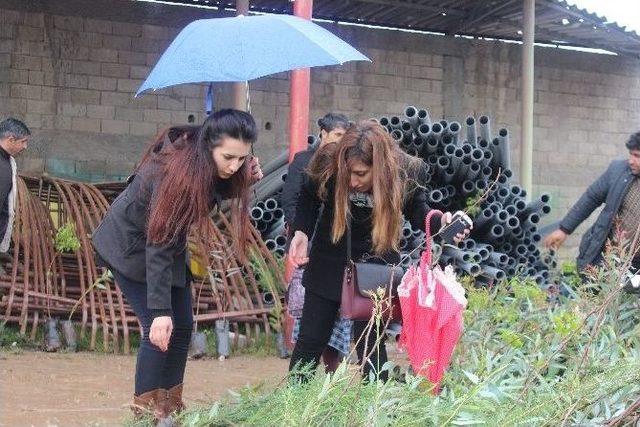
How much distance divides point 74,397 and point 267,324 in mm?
2140

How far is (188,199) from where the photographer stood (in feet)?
11.3

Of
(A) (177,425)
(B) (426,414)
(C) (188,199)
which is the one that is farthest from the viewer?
(C) (188,199)

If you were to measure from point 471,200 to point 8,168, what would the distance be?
3658mm

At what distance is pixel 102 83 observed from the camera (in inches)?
411

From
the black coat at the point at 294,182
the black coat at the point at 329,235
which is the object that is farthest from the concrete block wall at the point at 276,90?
the black coat at the point at 329,235

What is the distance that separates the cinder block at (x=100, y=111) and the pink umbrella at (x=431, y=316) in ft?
23.9

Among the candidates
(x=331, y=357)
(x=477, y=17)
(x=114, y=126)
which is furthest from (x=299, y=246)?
(x=477, y=17)

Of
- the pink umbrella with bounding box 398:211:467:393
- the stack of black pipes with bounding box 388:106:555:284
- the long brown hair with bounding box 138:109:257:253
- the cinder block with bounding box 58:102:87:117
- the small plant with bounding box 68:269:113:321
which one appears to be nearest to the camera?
the long brown hair with bounding box 138:109:257:253

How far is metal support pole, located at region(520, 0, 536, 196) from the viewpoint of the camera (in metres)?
10.3

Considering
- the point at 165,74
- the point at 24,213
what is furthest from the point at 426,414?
the point at 24,213

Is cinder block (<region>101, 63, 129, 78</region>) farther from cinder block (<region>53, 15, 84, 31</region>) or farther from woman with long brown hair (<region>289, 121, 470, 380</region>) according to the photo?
woman with long brown hair (<region>289, 121, 470, 380</region>)

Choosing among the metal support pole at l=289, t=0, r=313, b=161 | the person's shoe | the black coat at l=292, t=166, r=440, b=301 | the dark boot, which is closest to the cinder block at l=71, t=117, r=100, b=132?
the metal support pole at l=289, t=0, r=313, b=161

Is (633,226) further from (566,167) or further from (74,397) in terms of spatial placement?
(566,167)

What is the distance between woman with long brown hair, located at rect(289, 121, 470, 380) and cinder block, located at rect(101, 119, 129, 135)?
6.56 metres
